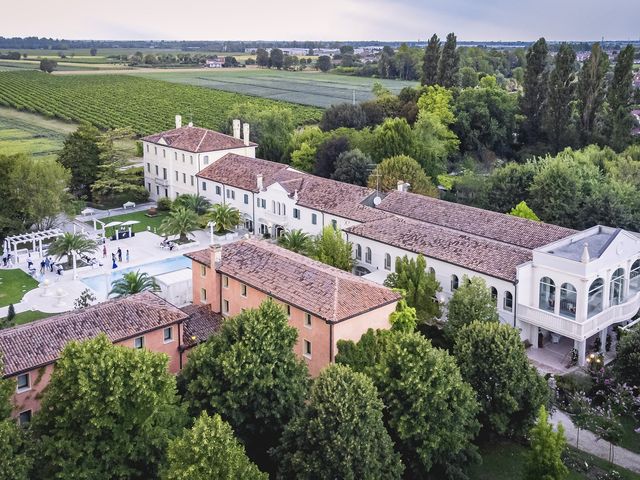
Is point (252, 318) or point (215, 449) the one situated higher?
point (252, 318)

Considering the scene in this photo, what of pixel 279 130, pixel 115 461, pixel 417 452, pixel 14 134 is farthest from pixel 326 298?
pixel 14 134

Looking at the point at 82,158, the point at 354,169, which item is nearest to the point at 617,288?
the point at 354,169

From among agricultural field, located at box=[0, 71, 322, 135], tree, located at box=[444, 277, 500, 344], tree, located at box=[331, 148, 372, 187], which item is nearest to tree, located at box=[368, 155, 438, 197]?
tree, located at box=[331, 148, 372, 187]

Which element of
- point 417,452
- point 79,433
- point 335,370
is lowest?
point 417,452

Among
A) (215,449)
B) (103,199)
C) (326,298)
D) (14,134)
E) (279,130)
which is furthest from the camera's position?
(14,134)

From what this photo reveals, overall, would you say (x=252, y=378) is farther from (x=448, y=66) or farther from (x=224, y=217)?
(x=448, y=66)

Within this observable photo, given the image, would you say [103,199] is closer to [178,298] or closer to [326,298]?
[178,298]
